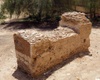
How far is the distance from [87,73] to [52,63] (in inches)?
43.5

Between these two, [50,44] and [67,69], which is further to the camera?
[67,69]

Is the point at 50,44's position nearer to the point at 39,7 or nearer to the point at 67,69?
the point at 67,69

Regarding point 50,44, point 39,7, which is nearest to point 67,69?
point 50,44

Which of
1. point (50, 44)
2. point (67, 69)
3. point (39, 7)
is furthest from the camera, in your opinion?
point (39, 7)

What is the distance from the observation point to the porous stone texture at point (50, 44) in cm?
650

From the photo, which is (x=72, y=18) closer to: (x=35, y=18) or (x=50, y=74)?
(x=50, y=74)

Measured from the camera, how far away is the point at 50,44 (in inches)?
270

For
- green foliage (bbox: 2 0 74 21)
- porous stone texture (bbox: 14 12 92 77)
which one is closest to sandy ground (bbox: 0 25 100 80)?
porous stone texture (bbox: 14 12 92 77)

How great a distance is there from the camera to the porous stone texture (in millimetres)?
6496

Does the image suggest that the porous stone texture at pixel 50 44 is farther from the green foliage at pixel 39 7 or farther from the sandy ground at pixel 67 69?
the green foliage at pixel 39 7

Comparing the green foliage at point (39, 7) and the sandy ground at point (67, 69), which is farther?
the green foliage at point (39, 7)

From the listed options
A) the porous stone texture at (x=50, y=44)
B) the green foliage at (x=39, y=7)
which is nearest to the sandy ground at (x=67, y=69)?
the porous stone texture at (x=50, y=44)

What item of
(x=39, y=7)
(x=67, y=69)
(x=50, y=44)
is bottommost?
(x=67, y=69)

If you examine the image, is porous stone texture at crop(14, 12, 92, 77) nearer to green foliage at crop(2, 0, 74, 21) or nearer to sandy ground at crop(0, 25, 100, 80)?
sandy ground at crop(0, 25, 100, 80)
